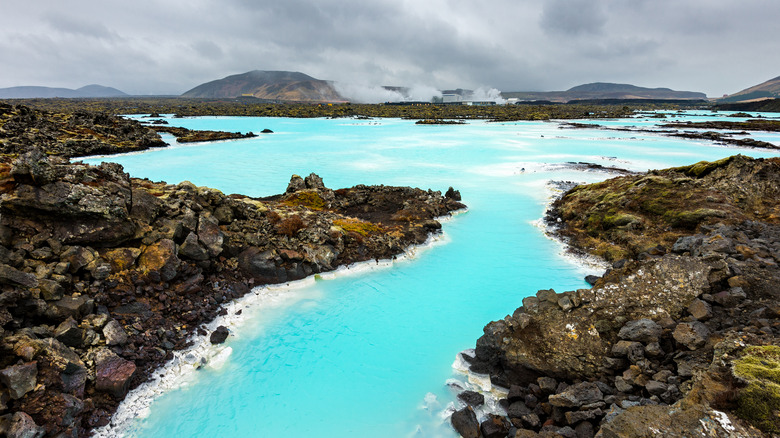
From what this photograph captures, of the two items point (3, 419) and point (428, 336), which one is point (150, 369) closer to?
point (3, 419)

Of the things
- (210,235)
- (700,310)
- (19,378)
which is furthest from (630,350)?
(210,235)

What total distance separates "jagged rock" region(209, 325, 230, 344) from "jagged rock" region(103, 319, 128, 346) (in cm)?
164

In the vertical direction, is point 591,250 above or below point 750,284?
below

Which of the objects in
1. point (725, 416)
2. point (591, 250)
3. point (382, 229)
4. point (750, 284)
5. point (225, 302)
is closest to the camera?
point (725, 416)

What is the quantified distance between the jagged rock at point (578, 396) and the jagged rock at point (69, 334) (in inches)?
335

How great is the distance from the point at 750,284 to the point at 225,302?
38.4ft

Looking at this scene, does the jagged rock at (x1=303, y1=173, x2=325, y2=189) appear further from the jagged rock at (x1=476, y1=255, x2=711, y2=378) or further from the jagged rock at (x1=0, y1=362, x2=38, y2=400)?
the jagged rock at (x1=0, y1=362, x2=38, y2=400)

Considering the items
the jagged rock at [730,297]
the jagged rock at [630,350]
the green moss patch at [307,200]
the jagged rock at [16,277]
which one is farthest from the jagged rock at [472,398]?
the green moss patch at [307,200]

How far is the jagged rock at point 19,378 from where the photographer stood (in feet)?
17.3

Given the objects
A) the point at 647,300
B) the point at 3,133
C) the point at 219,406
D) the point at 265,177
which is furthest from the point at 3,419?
the point at 3,133

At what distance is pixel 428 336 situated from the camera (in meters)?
8.97

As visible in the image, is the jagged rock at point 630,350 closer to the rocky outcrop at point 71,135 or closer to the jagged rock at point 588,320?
the jagged rock at point 588,320

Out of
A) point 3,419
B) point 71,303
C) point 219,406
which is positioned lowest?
point 219,406

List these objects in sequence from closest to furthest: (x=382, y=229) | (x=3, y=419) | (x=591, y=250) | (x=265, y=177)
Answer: (x=3, y=419), (x=591, y=250), (x=382, y=229), (x=265, y=177)
